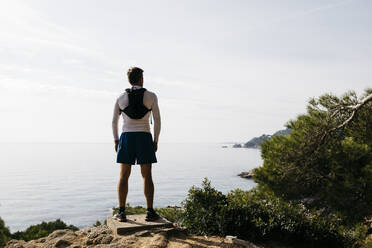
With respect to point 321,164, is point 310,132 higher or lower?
higher

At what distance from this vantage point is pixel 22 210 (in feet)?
155

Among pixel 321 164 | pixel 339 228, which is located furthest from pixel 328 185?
pixel 339 228

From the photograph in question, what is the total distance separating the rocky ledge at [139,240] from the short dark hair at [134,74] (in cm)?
256

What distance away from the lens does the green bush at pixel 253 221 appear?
568 cm

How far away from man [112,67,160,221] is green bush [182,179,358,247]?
3.63 ft

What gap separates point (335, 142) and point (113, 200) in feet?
146

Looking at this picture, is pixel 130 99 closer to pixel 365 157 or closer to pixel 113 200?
pixel 365 157

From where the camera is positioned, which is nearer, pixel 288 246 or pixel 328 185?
pixel 288 246

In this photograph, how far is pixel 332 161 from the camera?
9852 mm

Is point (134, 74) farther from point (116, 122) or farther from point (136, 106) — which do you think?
point (116, 122)

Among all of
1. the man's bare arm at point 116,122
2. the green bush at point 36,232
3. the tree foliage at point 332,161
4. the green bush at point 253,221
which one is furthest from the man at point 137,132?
the green bush at point 36,232

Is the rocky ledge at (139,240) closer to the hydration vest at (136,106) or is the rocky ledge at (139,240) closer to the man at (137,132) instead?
the man at (137,132)

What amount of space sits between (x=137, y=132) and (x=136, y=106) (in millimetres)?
449

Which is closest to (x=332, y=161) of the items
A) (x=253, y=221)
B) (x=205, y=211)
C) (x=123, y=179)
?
(x=253, y=221)
